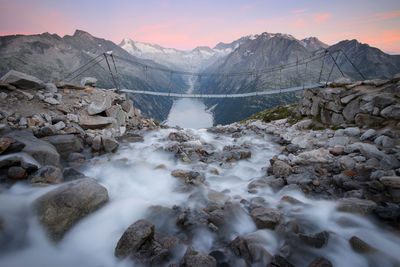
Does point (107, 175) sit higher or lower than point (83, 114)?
lower

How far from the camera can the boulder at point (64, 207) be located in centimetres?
359

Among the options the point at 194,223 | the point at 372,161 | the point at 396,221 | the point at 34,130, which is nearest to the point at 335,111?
the point at 372,161

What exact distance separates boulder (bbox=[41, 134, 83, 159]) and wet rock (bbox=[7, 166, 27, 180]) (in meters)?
1.98

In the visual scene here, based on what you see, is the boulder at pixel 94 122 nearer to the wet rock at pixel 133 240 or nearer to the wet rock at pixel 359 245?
the wet rock at pixel 133 240

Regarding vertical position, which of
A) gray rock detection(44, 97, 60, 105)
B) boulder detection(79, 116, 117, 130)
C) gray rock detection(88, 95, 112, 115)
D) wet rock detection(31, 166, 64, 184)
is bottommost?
wet rock detection(31, 166, 64, 184)

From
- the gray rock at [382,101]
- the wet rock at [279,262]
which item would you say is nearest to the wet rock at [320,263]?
the wet rock at [279,262]

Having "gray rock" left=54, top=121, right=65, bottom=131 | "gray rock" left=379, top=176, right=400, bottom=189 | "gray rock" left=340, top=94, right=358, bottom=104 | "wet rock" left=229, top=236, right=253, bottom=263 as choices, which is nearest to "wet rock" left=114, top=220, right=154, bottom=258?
"wet rock" left=229, top=236, right=253, bottom=263

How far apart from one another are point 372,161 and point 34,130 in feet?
36.0

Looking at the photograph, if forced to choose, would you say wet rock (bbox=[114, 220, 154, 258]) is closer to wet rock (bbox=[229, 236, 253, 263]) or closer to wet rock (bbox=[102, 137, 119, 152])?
wet rock (bbox=[229, 236, 253, 263])

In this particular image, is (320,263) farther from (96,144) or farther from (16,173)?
(96,144)

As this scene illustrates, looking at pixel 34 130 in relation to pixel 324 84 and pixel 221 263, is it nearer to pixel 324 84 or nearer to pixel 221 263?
pixel 221 263

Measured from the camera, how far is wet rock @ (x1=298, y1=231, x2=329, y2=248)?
133 inches


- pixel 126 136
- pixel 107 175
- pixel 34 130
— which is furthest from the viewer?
pixel 126 136

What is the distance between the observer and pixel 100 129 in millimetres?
9039
